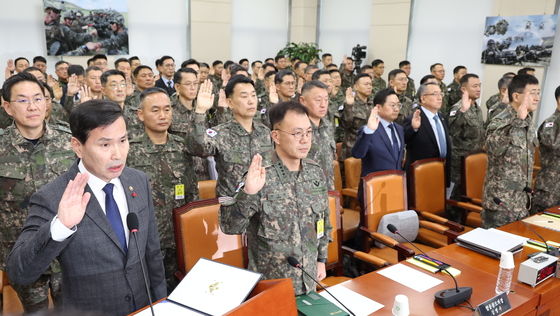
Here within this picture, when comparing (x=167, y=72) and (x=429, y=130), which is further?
(x=167, y=72)

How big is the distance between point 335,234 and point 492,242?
86cm

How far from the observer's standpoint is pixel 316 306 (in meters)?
1.80

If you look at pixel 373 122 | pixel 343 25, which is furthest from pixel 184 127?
pixel 343 25

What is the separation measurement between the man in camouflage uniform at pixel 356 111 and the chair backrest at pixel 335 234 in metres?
2.44

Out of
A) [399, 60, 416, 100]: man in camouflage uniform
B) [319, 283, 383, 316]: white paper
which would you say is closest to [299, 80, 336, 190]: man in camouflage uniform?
[319, 283, 383, 316]: white paper

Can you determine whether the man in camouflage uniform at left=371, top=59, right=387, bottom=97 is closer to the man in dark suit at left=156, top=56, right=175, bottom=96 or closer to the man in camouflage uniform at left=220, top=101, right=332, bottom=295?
the man in dark suit at left=156, top=56, right=175, bottom=96

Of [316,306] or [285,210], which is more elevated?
[285,210]

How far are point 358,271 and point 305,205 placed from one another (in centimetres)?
114

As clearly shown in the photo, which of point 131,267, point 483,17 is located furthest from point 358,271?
point 483,17

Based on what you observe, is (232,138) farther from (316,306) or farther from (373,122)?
(316,306)

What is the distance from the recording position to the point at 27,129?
2.26m

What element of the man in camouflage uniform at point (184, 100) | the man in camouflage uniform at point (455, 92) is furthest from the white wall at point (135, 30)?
the man in camouflage uniform at point (455, 92)

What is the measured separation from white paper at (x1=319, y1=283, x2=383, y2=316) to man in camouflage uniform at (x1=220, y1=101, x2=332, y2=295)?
124 mm

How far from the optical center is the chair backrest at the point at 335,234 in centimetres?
260
